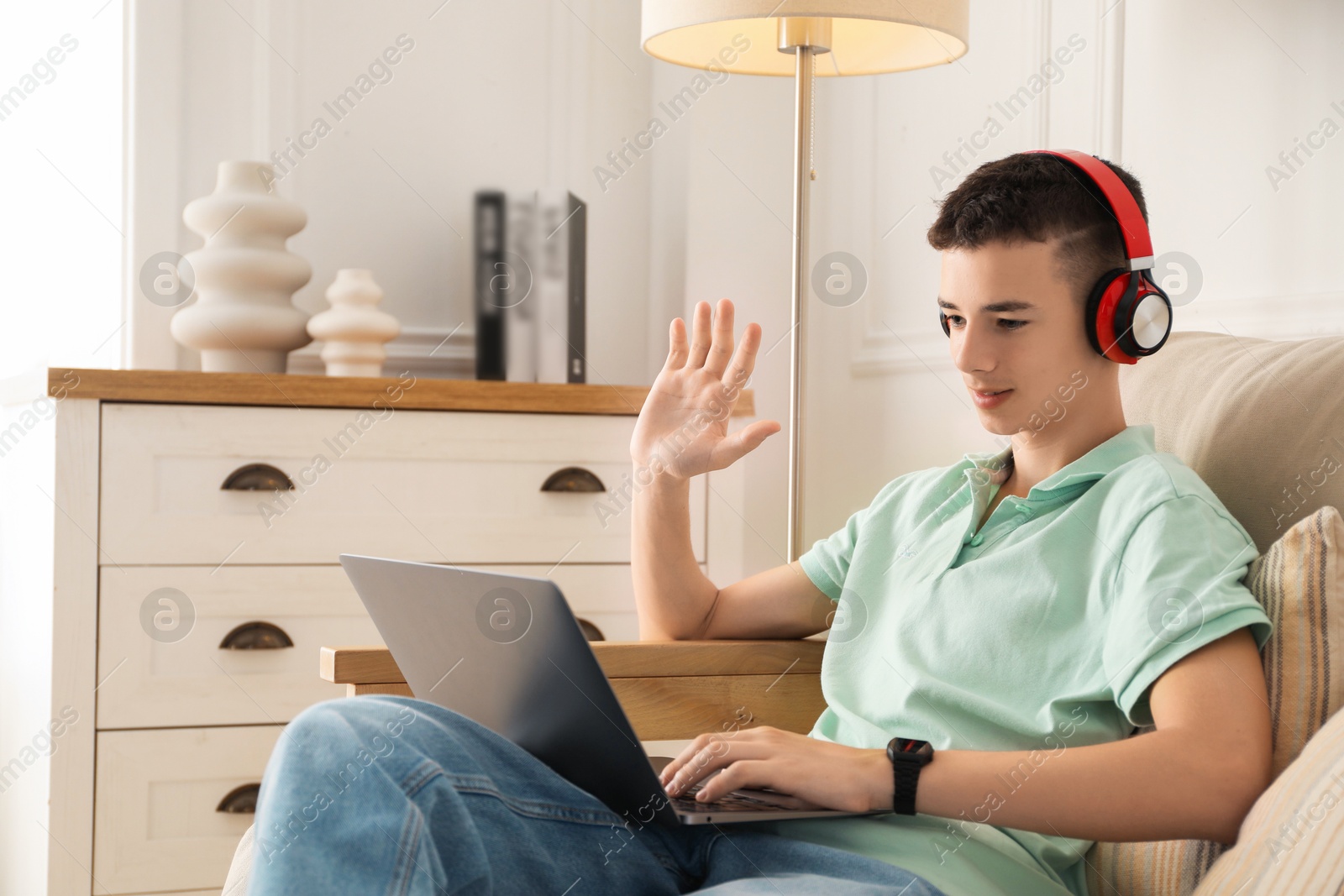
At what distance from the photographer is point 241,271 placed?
76.6 inches

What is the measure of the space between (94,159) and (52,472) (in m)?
0.85

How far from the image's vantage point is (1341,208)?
112 centimetres

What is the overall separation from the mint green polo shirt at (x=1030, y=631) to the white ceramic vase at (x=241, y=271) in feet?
4.17

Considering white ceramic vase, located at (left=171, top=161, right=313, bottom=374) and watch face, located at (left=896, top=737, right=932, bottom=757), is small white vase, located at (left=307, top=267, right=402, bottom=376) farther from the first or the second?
watch face, located at (left=896, top=737, right=932, bottom=757)

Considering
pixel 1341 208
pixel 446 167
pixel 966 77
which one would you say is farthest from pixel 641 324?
pixel 1341 208

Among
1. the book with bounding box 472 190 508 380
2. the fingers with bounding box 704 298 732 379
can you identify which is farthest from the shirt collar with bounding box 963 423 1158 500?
the book with bounding box 472 190 508 380

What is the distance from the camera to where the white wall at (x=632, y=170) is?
1862mm

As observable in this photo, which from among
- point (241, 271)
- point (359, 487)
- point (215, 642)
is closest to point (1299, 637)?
point (359, 487)

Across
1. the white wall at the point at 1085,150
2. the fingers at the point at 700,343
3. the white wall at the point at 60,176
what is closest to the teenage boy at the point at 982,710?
the fingers at the point at 700,343

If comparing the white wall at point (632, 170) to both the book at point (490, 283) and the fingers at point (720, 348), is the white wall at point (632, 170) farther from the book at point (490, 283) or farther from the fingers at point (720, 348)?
the fingers at point (720, 348)

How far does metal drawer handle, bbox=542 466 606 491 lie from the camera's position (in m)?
1.79

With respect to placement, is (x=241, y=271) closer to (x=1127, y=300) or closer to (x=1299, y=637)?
(x=1127, y=300)

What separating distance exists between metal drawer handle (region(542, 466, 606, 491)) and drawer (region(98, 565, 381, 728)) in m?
0.33

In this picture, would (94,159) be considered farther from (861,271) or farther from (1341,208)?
(1341,208)
